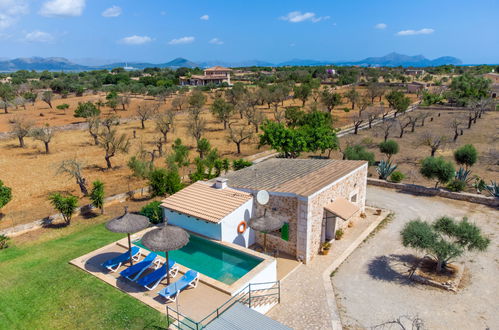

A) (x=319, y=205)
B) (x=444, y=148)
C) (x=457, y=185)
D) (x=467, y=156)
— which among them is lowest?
(x=444, y=148)

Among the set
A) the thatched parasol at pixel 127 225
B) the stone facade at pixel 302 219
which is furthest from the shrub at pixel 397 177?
the thatched parasol at pixel 127 225

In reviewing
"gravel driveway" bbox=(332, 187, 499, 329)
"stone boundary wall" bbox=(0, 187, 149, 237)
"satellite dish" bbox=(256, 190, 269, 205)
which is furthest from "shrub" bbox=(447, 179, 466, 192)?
"stone boundary wall" bbox=(0, 187, 149, 237)

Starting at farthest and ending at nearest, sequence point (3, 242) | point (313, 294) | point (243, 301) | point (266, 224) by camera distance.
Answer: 1. point (3, 242)
2. point (266, 224)
3. point (313, 294)
4. point (243, 301)

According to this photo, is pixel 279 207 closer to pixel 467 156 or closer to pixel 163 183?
pixel 163 183

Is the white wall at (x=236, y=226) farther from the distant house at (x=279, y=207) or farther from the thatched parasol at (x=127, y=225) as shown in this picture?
the thatched parasol at (x=127, y=225)

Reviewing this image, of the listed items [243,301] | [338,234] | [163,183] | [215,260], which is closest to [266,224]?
[215,260]

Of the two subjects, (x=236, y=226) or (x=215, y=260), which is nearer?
(x=215, y=260)

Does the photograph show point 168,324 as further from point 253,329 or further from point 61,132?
point 61,132
